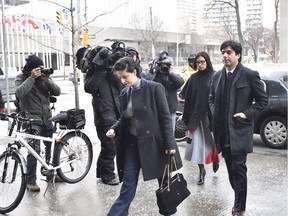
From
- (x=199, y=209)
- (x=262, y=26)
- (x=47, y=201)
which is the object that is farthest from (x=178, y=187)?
(x=262, y=26)

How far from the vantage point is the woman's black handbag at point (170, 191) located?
395 centimetres

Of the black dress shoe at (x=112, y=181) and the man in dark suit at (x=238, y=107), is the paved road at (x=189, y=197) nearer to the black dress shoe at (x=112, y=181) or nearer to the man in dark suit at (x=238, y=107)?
the black dress shoe at (x=112, y=181)

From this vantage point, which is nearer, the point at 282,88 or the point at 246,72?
the point at 246,72

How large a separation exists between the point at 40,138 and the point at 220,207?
2.35 m

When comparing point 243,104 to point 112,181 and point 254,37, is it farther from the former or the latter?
point 254,37

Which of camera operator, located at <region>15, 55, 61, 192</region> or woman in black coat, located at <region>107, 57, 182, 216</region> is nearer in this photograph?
woman in black coat, located at <region>107, 57, 182, 216</region>

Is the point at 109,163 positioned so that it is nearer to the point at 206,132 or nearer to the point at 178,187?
the point at 206,132

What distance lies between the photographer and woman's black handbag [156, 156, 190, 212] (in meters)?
3.95

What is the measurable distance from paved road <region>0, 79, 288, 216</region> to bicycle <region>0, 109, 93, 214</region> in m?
0.17

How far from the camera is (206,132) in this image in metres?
5.88

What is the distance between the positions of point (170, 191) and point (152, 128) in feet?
2.03

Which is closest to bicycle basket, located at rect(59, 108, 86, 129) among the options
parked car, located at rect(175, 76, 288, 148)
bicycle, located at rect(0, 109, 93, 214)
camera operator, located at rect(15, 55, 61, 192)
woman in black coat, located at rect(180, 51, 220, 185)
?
bicycle, located at rect(0, 109, 93, 214)

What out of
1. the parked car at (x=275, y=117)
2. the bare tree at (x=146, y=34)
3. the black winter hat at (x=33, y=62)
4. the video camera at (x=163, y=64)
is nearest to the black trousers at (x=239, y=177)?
the video camera at (x=163, y=64)

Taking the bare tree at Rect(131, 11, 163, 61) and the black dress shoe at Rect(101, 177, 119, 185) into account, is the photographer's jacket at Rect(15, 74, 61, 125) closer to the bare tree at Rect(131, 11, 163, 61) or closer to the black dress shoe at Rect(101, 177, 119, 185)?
the black dress shoe at Rect(101, 177, 119, 185)
